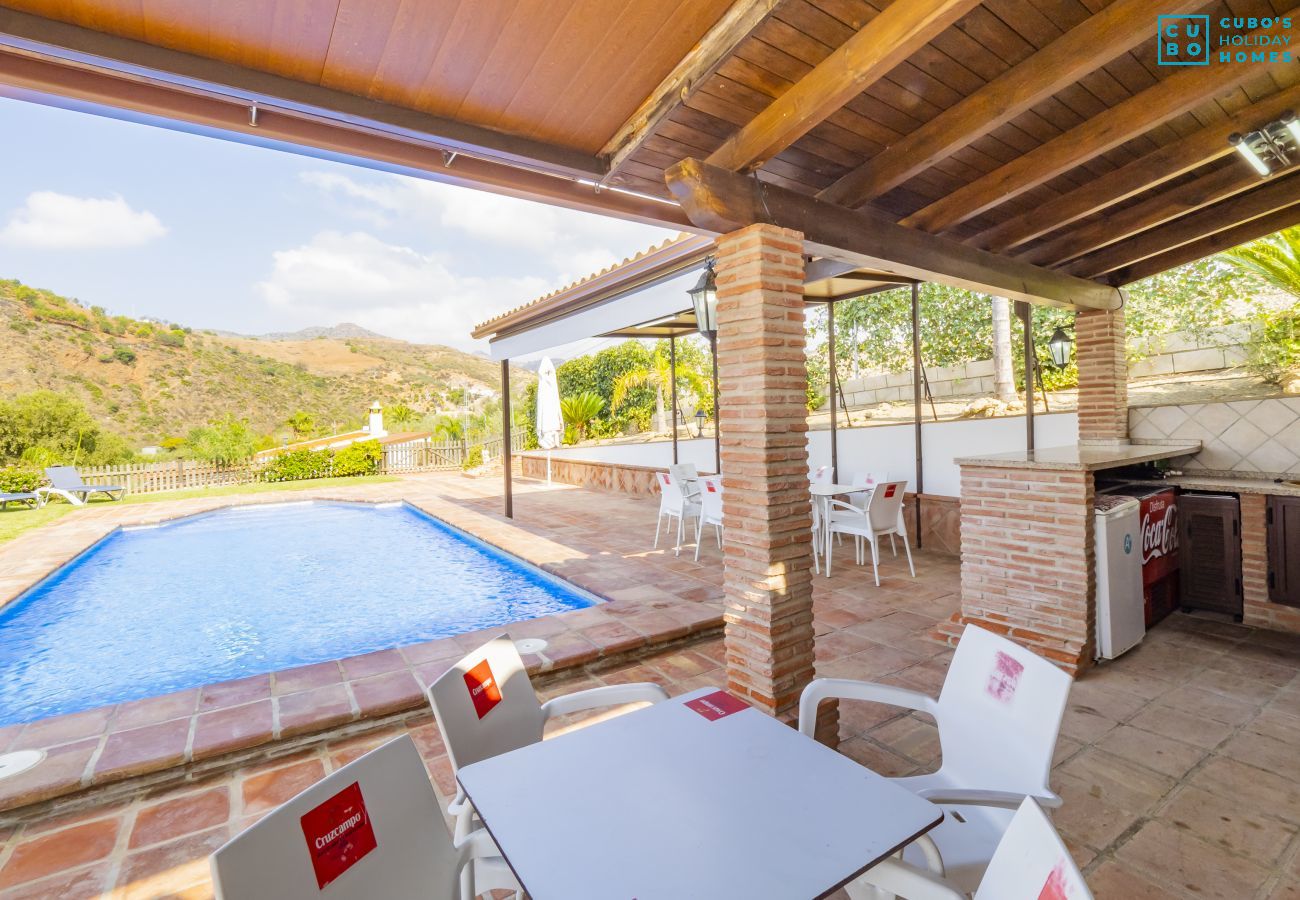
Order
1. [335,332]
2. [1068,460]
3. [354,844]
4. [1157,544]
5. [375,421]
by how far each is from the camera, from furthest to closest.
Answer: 1. [335,332]
2. [375,421]
3. [1157,544]
4. [1068,460]
5. [354,844]

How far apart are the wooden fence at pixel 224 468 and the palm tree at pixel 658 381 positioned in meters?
3.38

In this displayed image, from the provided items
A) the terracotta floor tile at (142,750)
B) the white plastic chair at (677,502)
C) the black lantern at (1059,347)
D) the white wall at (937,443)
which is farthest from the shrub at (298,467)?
the black lantern at (1059,347)

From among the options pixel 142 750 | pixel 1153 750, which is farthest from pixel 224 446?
pixel 1153 750

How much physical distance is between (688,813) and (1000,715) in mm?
1030

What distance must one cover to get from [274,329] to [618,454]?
5944 cm

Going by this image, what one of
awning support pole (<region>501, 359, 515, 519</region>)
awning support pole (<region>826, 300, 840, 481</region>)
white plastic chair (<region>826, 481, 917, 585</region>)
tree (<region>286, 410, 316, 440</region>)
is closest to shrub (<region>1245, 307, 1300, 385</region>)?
white plastic chair (<region>826, 481, 917, 585</region>)

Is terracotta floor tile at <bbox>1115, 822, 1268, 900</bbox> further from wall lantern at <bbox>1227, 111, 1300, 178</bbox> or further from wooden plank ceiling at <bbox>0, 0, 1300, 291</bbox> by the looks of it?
wall lantern at <bbox>1227, 111, 1300, 178</bbox>

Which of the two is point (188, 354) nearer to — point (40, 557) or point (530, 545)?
point (40, 557)

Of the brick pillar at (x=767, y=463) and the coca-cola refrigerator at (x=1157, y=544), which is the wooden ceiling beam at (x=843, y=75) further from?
the coca-cola refrigerator at (x=1157, y=544)

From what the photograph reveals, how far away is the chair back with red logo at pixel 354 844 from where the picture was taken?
100 cm

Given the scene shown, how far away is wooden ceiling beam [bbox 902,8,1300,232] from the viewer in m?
2.57

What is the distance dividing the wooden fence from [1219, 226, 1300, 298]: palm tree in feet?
43.8

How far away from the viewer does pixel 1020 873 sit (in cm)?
97

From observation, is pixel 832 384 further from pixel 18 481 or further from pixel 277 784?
pixel 18 481
